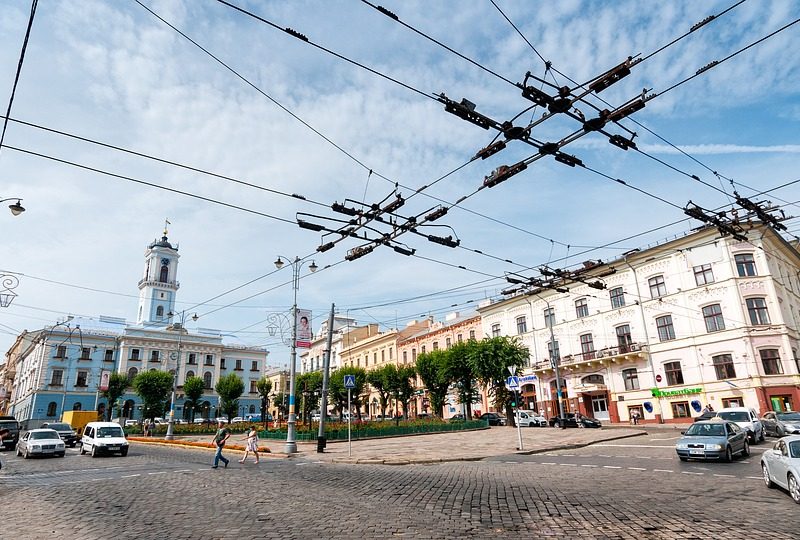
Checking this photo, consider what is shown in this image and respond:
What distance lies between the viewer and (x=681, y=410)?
38.1m

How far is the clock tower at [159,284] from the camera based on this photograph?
247ft

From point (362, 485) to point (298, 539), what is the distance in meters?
5.41

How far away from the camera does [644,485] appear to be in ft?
38.0

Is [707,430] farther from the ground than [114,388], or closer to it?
closer to it

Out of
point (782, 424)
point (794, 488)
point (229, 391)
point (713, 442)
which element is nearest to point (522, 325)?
point (782, 424)

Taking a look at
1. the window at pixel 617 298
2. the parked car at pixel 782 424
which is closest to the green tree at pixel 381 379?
the window at pixel 617 298

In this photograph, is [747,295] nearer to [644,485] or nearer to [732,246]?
[732,246]

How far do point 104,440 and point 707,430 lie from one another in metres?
24.9

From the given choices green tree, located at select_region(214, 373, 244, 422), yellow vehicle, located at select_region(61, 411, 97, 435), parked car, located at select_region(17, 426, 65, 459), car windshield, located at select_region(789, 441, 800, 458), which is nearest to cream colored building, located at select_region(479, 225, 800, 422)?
car windshield, located at select_region(789, 441, 800, 458)

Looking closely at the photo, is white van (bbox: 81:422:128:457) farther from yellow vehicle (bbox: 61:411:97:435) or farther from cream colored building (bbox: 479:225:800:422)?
cream colored building (bbox: 479:225:800:422)

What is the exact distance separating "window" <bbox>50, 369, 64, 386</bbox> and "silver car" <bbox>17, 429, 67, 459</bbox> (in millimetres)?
45154

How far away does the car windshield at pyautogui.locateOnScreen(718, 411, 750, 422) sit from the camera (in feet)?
76.1

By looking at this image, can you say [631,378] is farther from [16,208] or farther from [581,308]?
[16,208]

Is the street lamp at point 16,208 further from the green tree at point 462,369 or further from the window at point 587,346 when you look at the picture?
the window at point 587,346
